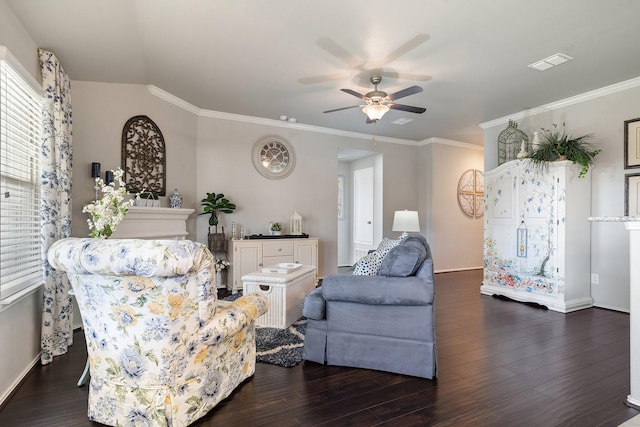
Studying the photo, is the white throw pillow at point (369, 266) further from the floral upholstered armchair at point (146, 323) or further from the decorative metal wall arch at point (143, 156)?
the decorative metal wall arch at point (143, 156)

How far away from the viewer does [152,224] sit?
12.7ft

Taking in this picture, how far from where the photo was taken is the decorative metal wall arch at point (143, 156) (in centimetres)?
391

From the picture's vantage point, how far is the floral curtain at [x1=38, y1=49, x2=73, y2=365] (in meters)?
2.62

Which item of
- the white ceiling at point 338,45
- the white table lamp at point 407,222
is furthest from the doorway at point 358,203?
the white ceiling at point 338,45

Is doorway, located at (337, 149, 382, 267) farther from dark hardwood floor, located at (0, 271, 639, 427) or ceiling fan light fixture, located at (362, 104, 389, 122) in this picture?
dark hardwood floor, located at (0, 271, 639, 427)

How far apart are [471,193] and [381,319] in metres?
5.65

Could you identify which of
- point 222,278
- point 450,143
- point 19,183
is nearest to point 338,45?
point 19,183

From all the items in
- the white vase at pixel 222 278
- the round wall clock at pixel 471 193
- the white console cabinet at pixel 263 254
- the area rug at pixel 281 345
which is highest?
the round wall clock at pixel 471 193

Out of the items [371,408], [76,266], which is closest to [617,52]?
[371,408]

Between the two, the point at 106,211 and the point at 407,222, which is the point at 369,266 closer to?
the point at 106,211

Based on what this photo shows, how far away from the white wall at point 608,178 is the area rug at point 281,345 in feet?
12.7

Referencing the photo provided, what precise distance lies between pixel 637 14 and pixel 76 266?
4202 millimetres

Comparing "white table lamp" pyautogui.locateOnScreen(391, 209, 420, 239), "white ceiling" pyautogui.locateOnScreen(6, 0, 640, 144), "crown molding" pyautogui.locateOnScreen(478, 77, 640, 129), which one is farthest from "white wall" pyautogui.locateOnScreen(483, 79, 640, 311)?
"white table lamp" pyautogui.locateOnScreen(391, 209, 420, 239)

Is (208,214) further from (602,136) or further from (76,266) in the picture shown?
(602,136)
